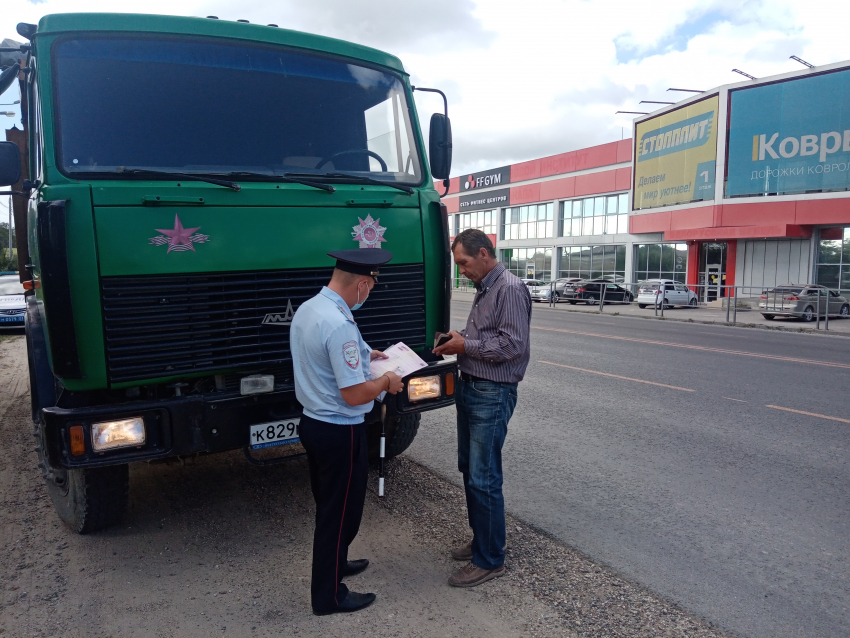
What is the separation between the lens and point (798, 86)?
88.2 feet

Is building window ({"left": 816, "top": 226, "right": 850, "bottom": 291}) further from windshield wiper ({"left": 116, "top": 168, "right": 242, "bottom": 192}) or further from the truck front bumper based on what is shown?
windshield wiper ({"left": 116, "top": 168, "right": 242, "bottom": 192})

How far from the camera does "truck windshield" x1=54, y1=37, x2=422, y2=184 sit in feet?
11.9

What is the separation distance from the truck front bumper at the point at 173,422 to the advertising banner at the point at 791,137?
28555 mm

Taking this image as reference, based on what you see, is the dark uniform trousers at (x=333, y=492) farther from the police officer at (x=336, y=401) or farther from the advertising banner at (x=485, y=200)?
the advertising banner at (x=485, y=200)

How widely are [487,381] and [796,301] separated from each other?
21757 millimetres

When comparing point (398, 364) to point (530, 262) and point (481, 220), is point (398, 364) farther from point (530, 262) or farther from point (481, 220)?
point (481, 220)

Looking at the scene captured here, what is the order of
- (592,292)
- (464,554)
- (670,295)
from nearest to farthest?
1. (464,554)
2. (670,295)
3. (592,292)

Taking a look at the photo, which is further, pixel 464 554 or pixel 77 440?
pixel 464 554

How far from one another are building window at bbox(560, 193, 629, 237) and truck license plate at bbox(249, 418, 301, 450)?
37477 millimetres

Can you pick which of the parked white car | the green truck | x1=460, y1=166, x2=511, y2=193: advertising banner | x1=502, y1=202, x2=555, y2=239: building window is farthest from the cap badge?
x1=460, y1=166, x2=511, y2=193: advertising banner

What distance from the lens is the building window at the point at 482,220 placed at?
171 feet

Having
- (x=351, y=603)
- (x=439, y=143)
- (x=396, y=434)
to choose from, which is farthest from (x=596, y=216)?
(x=351, y=603)

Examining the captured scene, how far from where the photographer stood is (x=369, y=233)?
401 cm

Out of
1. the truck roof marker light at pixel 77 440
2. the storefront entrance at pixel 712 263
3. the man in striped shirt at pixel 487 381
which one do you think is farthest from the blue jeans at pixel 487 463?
the storefront entrance at pixel 712 263
